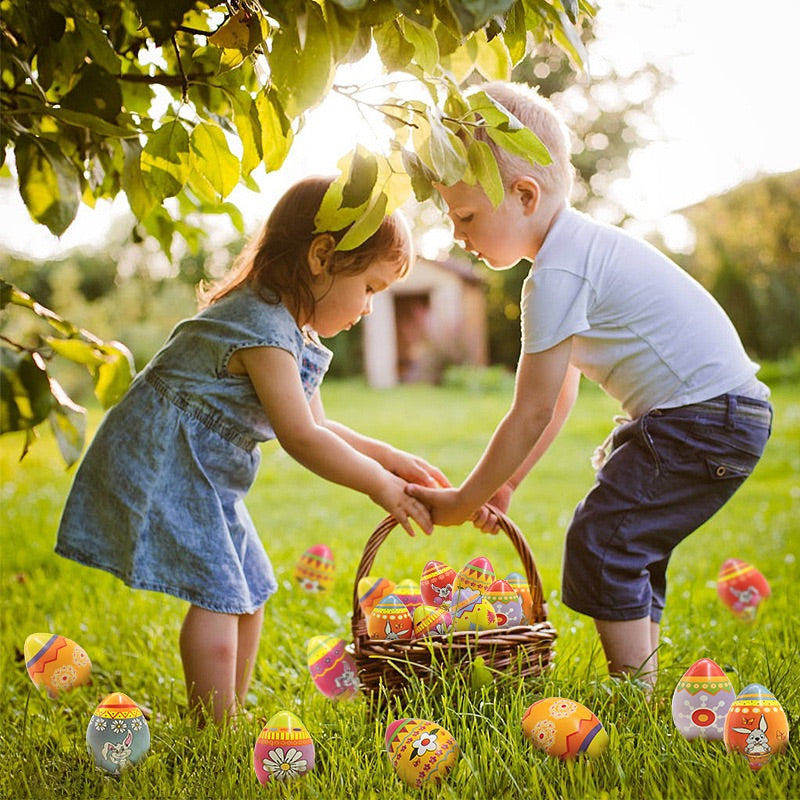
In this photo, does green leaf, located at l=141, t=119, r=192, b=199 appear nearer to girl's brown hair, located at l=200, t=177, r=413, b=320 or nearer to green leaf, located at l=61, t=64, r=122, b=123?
green leaf, located at l=61, t=64, r=122, b=123

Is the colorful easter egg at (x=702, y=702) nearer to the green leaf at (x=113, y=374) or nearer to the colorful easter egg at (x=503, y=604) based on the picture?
the colorful easter egg at (x=503, y=604)

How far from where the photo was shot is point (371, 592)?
201 centimetres

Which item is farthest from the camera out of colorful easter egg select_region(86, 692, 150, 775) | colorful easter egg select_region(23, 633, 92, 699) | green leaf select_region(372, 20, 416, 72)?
colorful easter egg select_region(23, 633, 92, 699)

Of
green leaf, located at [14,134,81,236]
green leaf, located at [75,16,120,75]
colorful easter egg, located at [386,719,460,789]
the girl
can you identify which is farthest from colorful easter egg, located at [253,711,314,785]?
green leaf, located at [75,16,120,75]

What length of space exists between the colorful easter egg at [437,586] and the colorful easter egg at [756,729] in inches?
23.7

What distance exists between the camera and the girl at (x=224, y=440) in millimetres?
1826

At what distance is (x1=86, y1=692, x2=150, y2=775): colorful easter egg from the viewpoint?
1.52m

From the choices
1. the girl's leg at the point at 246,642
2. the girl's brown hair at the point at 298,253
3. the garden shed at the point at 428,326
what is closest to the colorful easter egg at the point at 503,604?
the girl's leg at the point at 246,642

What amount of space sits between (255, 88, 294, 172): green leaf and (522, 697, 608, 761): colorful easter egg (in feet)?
3.00

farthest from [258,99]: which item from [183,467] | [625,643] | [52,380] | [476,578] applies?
[625,643]

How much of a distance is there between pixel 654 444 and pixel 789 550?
6.11ft

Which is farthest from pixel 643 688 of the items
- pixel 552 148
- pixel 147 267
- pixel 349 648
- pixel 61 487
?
pixel 147 267

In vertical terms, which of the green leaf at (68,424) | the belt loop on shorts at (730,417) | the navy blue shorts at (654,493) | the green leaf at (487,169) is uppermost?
the green leaf at (487,169)

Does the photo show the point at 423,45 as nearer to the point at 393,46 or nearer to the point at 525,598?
the point at 393,46
